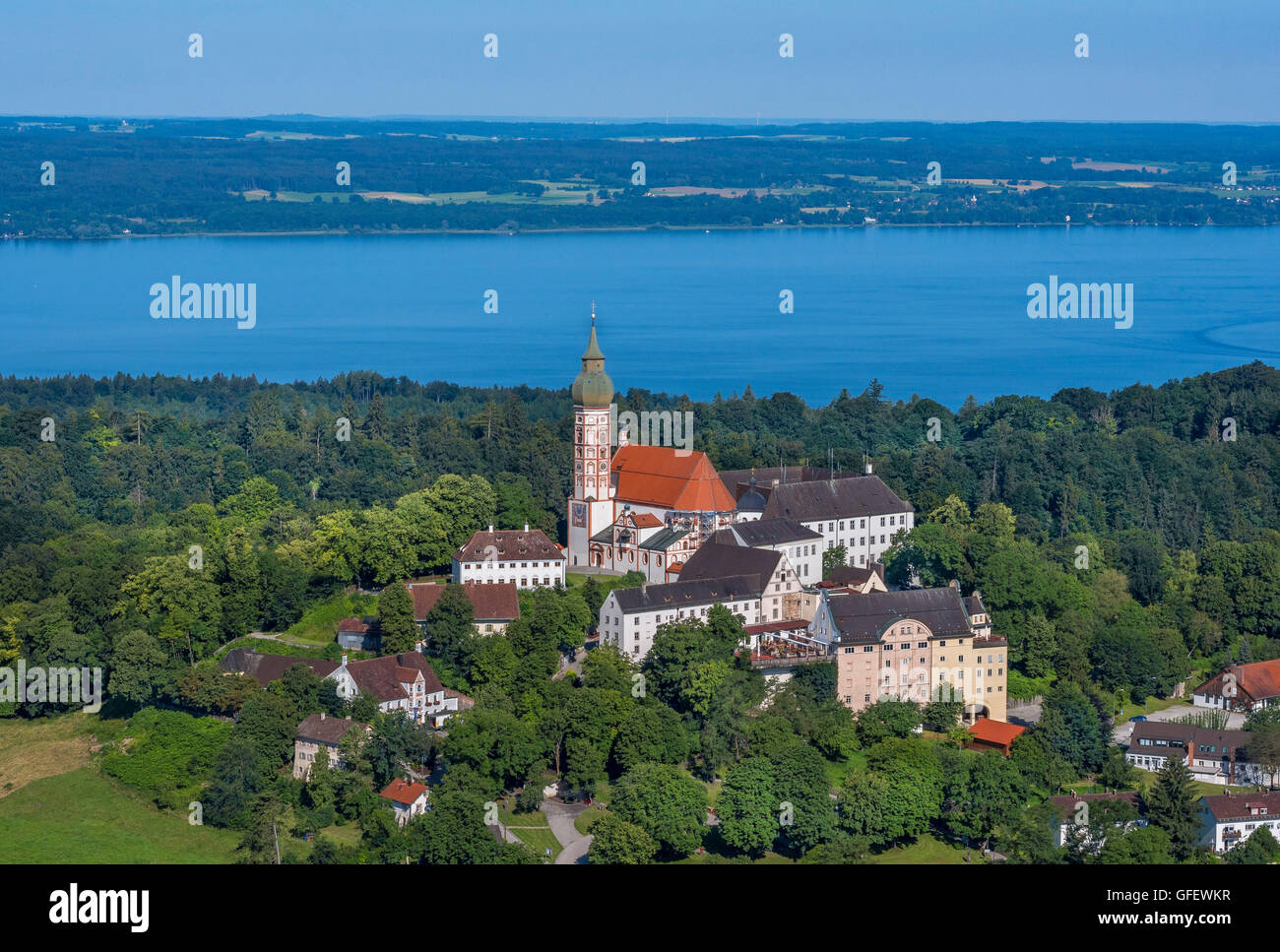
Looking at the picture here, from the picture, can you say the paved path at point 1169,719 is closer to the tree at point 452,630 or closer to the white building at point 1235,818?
the white building at point 1235,818

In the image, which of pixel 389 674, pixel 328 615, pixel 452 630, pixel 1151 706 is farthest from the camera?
pixel 328 615

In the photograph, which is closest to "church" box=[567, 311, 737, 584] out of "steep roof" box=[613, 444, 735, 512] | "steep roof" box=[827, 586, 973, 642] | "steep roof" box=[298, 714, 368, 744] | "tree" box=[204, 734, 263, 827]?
"steep roof" box=[613, 444, 735, 512]

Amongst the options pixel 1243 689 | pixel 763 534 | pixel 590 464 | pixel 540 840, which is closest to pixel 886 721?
pixel 763 534

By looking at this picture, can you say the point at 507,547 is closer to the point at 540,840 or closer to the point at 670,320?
the point at 540,840

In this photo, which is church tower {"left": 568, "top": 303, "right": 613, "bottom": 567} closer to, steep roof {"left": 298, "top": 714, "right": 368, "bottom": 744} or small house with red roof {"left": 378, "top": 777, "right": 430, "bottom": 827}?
steep roof {"left": 298, "top": 714, "right": 368, "bottom": 744}

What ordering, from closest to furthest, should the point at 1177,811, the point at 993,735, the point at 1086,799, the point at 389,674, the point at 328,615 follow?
the point at 1177,811, the point at 1086,799, the point at 389,674, the point at 993,735, the point at 328,615
